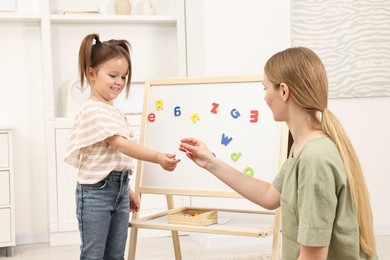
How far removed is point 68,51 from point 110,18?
1.21ft

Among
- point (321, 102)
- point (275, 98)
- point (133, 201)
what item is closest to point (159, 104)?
point (133, 201)

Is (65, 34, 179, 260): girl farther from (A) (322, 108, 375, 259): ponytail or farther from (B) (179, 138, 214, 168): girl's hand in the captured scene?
(A) (322, 108, 375, 259): ponytail

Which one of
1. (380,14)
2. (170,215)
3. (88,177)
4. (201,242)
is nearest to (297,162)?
(88,177)

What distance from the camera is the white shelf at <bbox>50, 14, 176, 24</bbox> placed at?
3768 millimetres

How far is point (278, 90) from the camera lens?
153 centimetres

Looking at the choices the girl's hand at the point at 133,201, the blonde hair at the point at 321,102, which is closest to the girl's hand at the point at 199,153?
the blonde hair at the point at 321,102

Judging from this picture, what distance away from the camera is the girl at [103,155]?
2.11 metres

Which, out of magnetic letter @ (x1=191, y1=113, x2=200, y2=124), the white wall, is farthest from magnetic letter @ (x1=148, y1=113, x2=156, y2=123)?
the white wall

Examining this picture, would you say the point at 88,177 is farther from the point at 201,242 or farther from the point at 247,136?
the point at 201,242

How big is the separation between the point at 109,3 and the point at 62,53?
464 mm

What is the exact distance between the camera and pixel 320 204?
1.40m

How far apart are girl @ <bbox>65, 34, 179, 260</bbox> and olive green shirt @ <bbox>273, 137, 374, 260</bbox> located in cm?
69

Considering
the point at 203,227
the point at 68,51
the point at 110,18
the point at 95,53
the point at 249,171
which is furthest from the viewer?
the point at 68,51

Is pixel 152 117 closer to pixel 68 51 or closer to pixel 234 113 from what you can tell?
pixel 234 113
